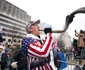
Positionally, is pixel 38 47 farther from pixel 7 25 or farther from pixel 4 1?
pixel 4 1

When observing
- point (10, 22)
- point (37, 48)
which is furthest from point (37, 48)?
point (10, 22)

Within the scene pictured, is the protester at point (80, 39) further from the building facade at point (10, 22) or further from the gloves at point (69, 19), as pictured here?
the building facade at point (10, 22)

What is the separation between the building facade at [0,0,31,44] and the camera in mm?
92438

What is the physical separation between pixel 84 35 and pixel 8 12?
96.1 metres

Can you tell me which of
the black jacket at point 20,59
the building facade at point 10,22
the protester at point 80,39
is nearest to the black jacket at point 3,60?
the protester at point 80,39

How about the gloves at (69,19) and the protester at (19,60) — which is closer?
the protester at (19,60)

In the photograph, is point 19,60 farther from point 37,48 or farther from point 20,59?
point 37,48

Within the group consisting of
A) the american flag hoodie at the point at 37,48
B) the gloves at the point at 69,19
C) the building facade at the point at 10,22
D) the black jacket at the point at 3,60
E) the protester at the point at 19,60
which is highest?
the building facade at the point at 10,22

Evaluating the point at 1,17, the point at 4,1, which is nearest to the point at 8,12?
the point at 4,1

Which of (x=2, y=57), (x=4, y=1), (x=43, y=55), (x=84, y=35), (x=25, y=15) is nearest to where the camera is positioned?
(x=43, y=55)

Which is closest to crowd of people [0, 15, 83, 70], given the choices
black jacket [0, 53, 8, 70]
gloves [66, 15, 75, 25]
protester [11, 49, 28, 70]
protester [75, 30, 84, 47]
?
protester [11, 49, 28, 70]

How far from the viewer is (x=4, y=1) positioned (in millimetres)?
102500

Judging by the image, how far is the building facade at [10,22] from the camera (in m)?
92.4

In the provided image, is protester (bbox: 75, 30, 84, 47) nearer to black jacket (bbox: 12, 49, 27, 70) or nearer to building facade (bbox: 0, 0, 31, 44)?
black jacket (bbox: 12, 49, 27, 70)
